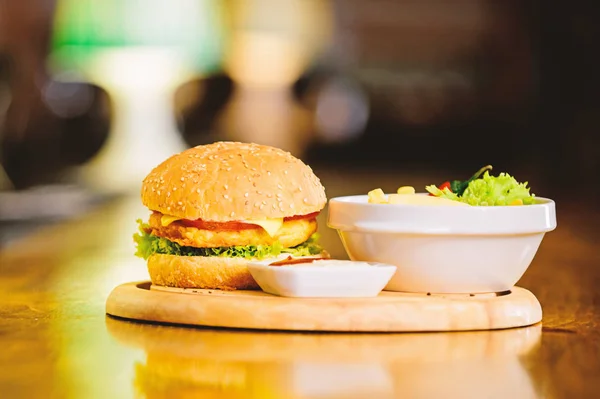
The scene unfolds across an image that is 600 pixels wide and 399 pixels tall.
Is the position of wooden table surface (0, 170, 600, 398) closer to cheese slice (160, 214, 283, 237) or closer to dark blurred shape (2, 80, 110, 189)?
cheese slice (160, 214, 283, 237)

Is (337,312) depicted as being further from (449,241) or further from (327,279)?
(449,241)

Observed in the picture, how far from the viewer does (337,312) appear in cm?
192

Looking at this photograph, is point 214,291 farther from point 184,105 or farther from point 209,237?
point 184,105

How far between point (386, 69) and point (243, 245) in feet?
25.7

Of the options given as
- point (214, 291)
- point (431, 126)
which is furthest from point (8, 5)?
point (214, 291)

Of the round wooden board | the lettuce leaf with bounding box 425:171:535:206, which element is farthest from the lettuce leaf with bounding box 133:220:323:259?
the lettuce leaf with bounding box 425:171:535:206

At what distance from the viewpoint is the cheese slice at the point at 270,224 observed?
212 cm

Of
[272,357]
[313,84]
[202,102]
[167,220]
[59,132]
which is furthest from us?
[202,102]

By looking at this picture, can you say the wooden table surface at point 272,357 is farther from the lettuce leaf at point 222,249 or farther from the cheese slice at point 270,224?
the cheese slice at point 270,224

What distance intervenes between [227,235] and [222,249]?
0.03 metres

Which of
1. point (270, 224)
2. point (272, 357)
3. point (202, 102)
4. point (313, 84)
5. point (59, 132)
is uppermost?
point (270, 224)

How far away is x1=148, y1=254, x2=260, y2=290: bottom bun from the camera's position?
2104mm

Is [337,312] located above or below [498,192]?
below

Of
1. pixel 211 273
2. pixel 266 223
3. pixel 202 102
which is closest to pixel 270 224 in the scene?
pixel 266 223
